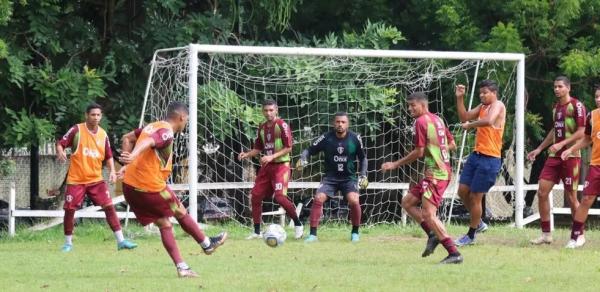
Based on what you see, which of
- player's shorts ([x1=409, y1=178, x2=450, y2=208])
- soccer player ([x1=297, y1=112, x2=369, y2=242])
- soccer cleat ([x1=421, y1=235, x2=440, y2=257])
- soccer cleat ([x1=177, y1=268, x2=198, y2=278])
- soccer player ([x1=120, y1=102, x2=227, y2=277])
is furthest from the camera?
soccer player ([x1=297, y1=112, x2=369, y2=242])

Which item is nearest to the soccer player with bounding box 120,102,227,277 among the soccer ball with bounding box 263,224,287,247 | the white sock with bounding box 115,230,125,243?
the soccer ball with bounding box 263,224,287,247

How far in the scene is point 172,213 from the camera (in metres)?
11.1

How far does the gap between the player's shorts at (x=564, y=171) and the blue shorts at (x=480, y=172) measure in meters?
0.73

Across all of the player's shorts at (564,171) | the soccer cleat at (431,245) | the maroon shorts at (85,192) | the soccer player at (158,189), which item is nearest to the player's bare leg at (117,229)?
the maroon shorts at (85,192)

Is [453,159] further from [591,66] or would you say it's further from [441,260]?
[441,260]

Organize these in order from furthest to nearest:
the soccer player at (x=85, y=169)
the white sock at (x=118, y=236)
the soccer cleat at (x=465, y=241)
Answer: the soccer player at (x=85, y=169) < the white sock at (x=118, y=236) < the soccer cleat at (x=465, y=241)

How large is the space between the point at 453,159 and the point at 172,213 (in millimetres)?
9601

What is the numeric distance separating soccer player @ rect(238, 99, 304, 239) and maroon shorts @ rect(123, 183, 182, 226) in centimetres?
448

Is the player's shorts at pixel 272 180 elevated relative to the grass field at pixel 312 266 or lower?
elevated

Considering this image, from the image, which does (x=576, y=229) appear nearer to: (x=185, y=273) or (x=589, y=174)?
(x=589, y=174)

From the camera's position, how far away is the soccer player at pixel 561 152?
46.7ft

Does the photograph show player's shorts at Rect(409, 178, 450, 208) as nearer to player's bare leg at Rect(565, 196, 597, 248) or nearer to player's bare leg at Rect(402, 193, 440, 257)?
player's bare leg at Rect(402, 193, 440, 257)

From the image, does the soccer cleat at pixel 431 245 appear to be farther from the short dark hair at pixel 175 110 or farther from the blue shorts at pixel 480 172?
the short dark hair at pixel 175 110

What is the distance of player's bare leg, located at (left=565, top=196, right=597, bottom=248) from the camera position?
13.7m
